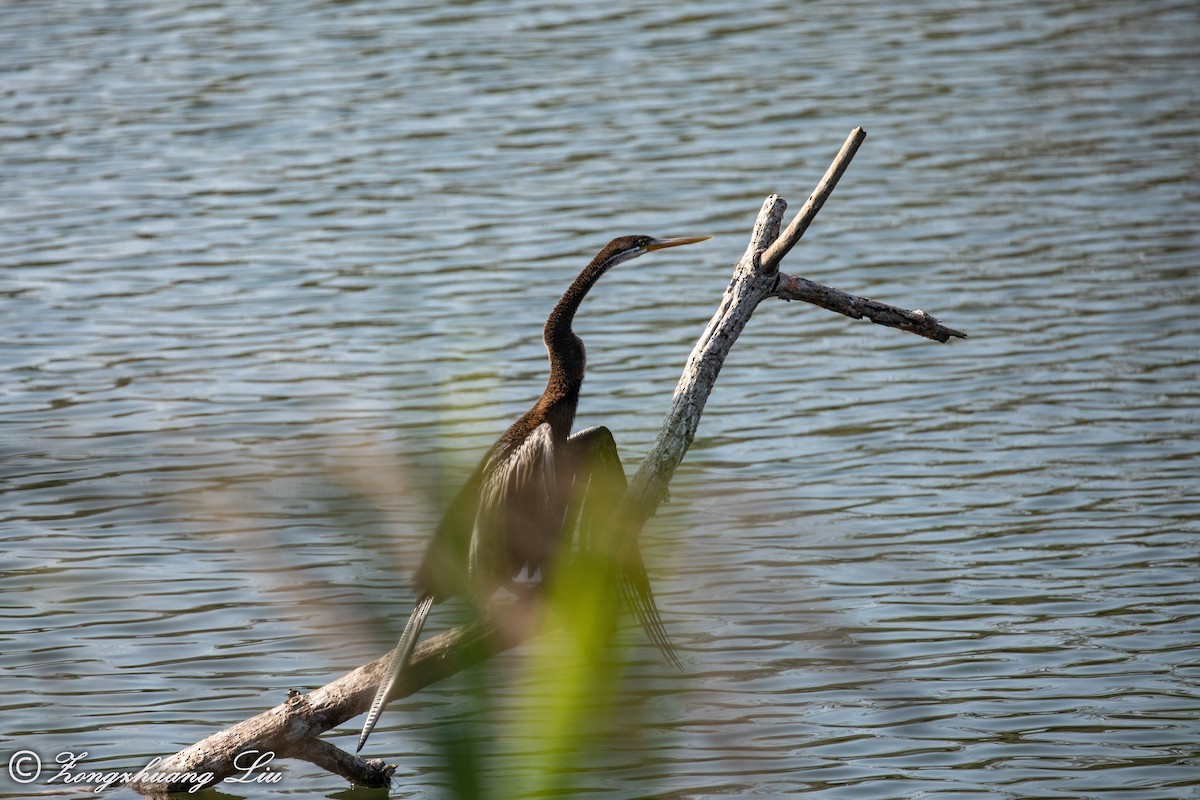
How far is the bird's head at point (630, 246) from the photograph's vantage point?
205 inches

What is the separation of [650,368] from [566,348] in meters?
5.29

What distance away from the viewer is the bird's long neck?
5.00 metres

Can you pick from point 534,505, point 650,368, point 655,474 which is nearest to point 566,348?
point 534,505

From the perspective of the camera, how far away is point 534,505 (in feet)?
15.2

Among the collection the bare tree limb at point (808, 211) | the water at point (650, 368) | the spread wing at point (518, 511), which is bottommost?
the water at point (650, 368)

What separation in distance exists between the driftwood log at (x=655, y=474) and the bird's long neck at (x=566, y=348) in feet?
1.87

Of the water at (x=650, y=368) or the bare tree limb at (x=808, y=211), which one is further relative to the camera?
the water at (x=650, y=368)

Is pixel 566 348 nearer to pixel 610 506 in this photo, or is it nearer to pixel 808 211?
pixel 610 506

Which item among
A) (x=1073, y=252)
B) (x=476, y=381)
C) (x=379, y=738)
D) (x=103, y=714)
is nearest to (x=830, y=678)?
(x=379, y=738)

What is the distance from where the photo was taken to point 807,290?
4594 mm

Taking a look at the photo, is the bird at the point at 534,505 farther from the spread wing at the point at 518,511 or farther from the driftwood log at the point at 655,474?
the driftwood log at the point at 655,474

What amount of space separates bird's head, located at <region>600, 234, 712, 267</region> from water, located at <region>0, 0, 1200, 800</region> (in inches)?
34.6

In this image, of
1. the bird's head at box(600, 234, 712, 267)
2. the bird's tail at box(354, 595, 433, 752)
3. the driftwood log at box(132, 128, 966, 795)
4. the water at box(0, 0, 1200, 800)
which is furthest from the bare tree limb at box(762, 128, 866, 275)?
the bird's tail at box(354, 595, 433, 752)

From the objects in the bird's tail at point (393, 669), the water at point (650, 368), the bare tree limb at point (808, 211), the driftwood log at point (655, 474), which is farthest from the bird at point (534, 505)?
the bare tree limb at point (808, 211)
